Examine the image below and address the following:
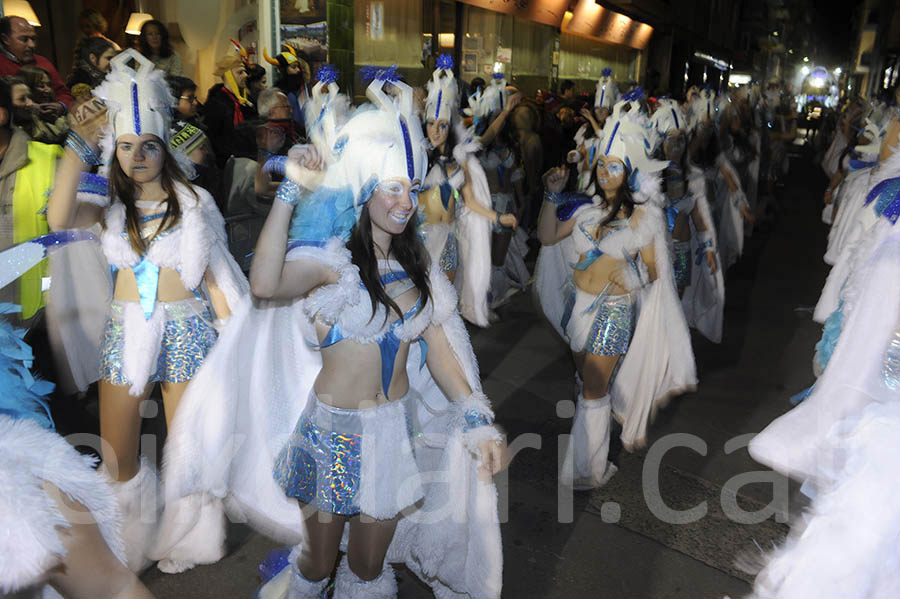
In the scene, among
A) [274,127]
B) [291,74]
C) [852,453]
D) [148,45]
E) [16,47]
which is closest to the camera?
[852,453]

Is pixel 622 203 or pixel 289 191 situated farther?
pixel 622 203

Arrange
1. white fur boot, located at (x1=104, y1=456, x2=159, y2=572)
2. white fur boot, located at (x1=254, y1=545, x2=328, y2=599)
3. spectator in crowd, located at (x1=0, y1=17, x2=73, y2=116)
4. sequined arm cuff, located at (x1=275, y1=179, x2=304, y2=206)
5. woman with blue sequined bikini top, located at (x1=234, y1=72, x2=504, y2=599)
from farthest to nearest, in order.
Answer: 1. spectator in crowd, located at (x1=0, y1=17, x2=73, y2=116)
2. white fur boot, located at (x1=104, y1=456, x2=159, y2=572)
3. white fur boot, located at (x1=254, y1=545, x2=328, y2=599)
4. woman with blue sequined bikini top, located at (x1=234, y1=72, x2=504, y2=599)
5. sequined arm cuff, located at (x1=275, y1=179, x2=304, y2=206)

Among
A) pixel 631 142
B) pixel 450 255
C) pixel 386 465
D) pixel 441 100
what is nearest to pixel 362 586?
pixel 386 465

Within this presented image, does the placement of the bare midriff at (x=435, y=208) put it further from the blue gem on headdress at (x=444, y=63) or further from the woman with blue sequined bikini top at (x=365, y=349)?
the woman with blue sequined bikini top at (x=365, y=349)

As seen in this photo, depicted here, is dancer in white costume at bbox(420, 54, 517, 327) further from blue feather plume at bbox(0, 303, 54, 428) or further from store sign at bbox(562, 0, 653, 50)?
store sign at bbox(562, 0, 653, 50)

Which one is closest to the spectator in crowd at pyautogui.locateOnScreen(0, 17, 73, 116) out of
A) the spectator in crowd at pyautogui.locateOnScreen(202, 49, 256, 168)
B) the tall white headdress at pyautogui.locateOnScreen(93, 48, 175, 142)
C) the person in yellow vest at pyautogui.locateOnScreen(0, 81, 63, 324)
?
the person in yellow vest at pyautogui.locateOnScreen(0, 81, 63, 324)

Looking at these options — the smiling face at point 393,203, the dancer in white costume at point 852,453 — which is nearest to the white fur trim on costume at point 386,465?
the smiling face at point 393,203

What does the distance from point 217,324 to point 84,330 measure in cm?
220

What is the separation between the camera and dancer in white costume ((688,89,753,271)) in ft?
22.7

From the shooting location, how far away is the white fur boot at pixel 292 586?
2314 mm

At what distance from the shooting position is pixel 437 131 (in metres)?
5.47

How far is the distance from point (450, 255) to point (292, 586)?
11.3ft

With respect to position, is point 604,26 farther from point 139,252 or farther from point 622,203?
point 139,252

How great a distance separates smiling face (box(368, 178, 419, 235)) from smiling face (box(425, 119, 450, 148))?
3465 millimetres
